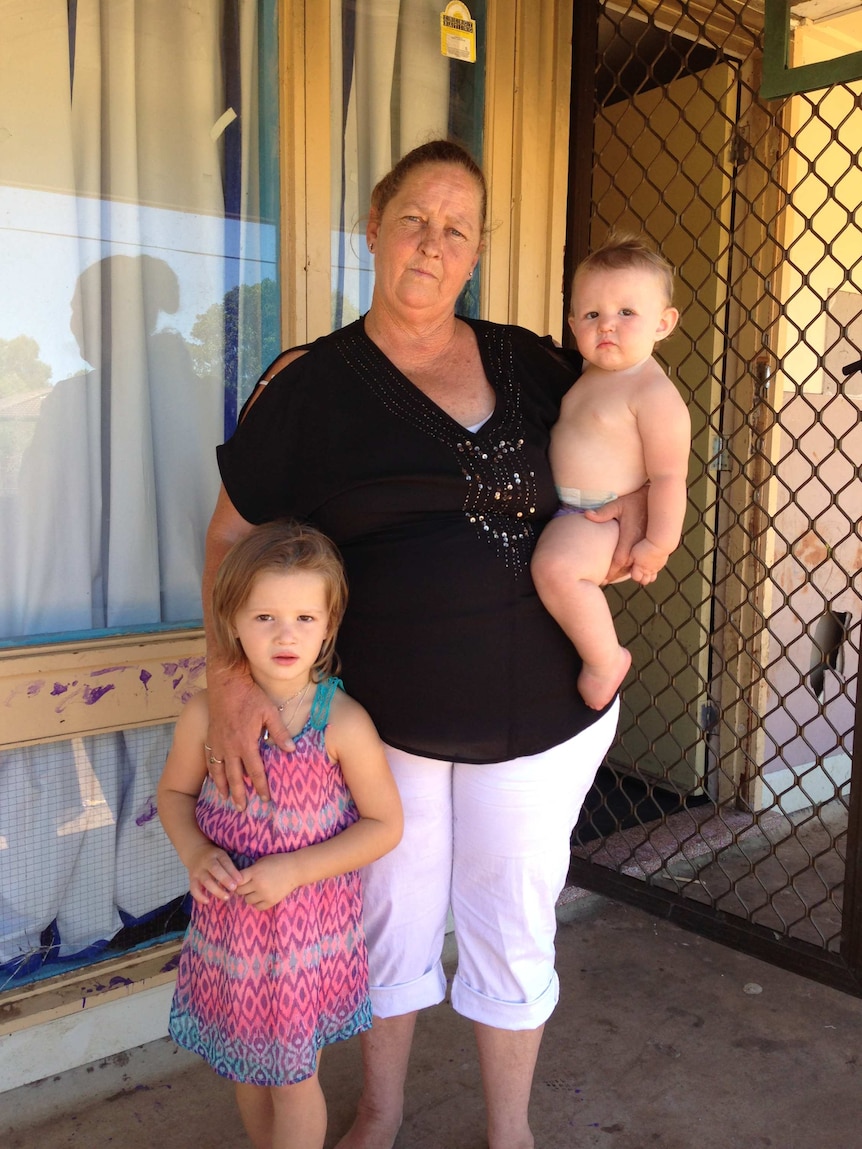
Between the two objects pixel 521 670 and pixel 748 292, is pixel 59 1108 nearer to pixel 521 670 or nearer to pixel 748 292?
pixel 521 670

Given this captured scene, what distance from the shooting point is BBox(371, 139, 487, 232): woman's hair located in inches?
68.2

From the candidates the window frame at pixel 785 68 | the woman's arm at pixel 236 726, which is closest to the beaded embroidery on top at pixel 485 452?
the woman's arm at pixel 236 726

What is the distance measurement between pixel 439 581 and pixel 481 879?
1.94ft

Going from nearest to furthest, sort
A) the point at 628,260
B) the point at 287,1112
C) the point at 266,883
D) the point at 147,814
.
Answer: the point at 266,883, the point at 287,1112, the point at 628,260, the point at 147,814

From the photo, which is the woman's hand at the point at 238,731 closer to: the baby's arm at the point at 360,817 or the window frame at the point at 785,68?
the baby's arm at the point at 360,817

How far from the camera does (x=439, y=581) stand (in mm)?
1657

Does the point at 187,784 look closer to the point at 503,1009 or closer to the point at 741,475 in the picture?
the point at 503,1009

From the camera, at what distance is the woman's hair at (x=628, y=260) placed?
1.73 m

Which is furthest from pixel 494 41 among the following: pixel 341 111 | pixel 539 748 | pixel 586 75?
pixel 539 748

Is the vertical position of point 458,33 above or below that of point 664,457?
above

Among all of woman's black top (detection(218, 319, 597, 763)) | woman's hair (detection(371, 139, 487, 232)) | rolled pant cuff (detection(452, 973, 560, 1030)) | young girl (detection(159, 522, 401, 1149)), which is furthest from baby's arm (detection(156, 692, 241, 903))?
woman's hair (detection(371, 139, 487, 232))

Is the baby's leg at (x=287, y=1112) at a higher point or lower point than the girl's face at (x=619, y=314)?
lower

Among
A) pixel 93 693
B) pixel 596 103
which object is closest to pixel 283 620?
pixel 93 693

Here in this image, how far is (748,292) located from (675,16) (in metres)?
0.98
